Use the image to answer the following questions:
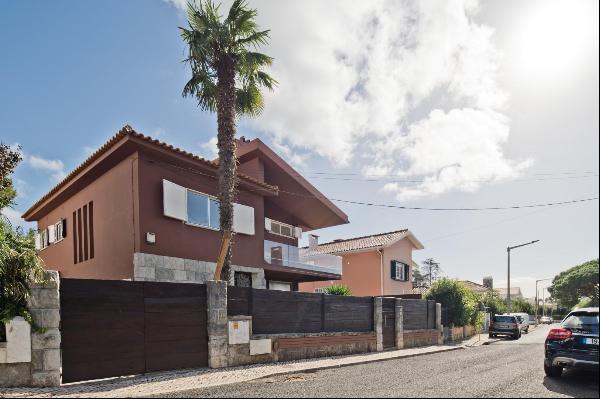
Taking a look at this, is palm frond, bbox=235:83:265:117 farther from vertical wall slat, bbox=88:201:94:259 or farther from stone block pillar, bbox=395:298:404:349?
stone block pillar, bbox=395:298:404:349

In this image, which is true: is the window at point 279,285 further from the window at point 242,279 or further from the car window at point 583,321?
the car window at point 583,321

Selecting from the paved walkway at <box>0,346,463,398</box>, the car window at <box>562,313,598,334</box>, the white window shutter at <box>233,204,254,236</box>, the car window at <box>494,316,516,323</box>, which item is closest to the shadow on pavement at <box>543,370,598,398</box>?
the car window at <box>562,313,598,334</box>

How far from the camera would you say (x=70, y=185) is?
650 inches

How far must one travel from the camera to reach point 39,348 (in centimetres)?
803

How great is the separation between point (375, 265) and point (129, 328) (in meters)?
23.5

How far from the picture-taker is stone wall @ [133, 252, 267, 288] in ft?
43.5

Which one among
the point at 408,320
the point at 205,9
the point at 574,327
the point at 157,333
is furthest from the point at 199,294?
the point at 408,320

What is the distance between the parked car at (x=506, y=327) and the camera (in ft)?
85.9

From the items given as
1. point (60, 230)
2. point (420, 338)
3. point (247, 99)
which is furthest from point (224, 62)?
point (420, 338)

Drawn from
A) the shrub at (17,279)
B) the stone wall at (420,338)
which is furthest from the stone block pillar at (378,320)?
the shrub at (17,279)

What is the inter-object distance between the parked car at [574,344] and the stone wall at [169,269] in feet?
28.2

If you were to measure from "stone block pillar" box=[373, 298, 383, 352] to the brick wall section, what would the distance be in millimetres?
11227

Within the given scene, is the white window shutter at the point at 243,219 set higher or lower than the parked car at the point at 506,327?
higher

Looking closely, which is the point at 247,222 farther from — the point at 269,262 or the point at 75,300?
the point at 75,300
